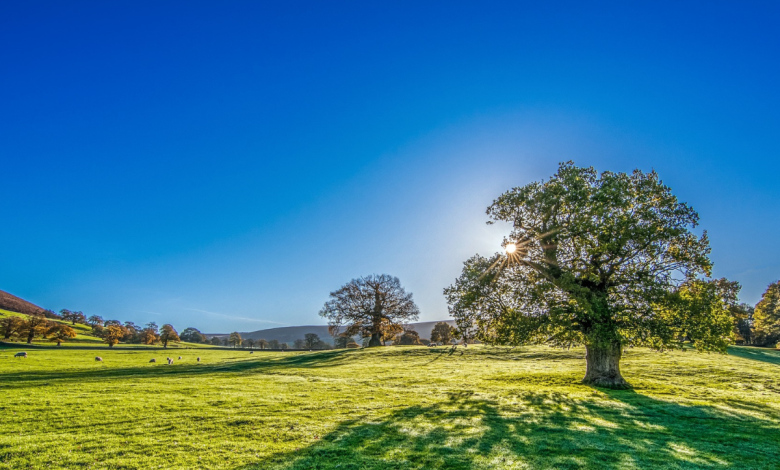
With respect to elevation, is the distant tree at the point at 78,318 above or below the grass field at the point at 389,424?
above

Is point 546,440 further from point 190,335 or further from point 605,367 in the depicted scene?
point 190,335

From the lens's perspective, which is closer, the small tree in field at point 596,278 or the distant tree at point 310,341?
the small tree in field at point 596,278

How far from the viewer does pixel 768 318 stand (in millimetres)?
64625

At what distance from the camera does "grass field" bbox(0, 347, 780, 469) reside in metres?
10.0

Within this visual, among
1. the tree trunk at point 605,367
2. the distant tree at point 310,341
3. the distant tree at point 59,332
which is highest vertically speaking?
the distant tree at point 59,332

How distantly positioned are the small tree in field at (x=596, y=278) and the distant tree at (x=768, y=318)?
60323 mm

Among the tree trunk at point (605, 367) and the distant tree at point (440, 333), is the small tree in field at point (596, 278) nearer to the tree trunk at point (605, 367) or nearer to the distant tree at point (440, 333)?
the tree trunk at point (605, 367)

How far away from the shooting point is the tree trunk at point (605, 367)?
2545cm

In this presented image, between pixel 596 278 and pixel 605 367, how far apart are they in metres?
7.48

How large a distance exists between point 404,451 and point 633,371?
106 feet

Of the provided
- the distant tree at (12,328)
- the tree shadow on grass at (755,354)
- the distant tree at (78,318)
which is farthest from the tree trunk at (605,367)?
the distant tree at (78,318)

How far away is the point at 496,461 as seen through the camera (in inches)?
389

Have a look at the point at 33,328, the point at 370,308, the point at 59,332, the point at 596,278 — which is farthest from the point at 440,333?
the point at 33,328

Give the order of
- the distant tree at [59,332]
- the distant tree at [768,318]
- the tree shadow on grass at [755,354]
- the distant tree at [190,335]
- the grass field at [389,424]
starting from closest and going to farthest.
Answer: the grass field at [389,424]
the tree shadow on grass at [755,354]
the distant tree at [768,318]
the distant tree at [59,332]
the distant tree at [190,335]
